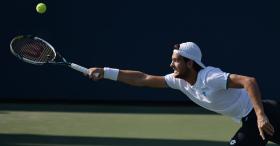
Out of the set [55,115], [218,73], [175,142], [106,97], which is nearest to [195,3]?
[106,97]

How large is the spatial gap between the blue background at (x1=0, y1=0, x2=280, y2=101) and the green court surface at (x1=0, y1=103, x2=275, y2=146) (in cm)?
34

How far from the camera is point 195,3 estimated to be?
9492mm

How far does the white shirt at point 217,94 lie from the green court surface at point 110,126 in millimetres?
1847

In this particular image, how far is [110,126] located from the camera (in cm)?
780

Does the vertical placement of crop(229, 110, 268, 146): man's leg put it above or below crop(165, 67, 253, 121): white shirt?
below

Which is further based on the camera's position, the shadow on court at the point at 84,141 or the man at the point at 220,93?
the shadow on court at the point at 84,141

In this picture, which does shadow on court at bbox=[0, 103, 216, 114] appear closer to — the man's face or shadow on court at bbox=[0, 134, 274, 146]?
shadow on court at bbox=[0, 134, 274, 146]

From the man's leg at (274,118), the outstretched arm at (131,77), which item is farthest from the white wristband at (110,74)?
the man's leg at (274,118)

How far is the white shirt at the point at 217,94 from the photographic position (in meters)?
4.70

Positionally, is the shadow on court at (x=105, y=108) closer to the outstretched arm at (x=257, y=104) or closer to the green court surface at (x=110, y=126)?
the green court surface at (x=110, y=126)

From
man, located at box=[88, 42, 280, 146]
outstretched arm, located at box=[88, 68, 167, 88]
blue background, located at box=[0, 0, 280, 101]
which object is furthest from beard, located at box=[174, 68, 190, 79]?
blue background, located at box=[0, 0, 280, 101]

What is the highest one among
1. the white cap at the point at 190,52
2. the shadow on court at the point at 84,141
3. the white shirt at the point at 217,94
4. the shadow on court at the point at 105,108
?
the white cap at the point at 190,52

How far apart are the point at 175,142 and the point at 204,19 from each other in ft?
9.94

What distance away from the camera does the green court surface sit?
6.89 metres
